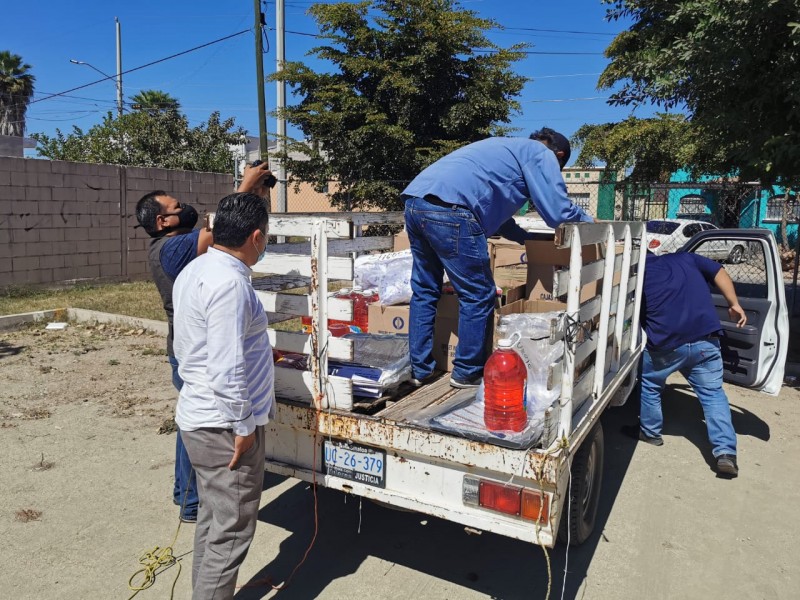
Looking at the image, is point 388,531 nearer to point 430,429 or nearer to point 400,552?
point 400,552

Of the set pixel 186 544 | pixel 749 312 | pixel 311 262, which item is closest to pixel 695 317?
pixel 749 312

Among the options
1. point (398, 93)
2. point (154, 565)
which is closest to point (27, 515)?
point (154, 565)

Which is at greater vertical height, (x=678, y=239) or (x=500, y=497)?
(x=678, y=239)

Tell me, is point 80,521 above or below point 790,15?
below

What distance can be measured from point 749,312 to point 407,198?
351 centimetres

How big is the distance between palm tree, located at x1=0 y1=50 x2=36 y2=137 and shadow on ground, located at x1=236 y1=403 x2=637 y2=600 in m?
38.6

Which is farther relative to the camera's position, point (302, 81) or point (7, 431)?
point (302, 81)

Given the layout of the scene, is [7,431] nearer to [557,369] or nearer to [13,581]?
[13,581]

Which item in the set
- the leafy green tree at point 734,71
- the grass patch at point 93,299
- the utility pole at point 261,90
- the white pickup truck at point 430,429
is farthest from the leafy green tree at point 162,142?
the white pickup truck at point 430,429

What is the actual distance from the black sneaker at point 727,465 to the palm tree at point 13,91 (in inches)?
1559

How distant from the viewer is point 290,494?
4090mm

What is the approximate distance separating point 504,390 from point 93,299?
32.0 ft

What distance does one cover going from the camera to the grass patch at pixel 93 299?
9.60m

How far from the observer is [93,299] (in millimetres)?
10727
